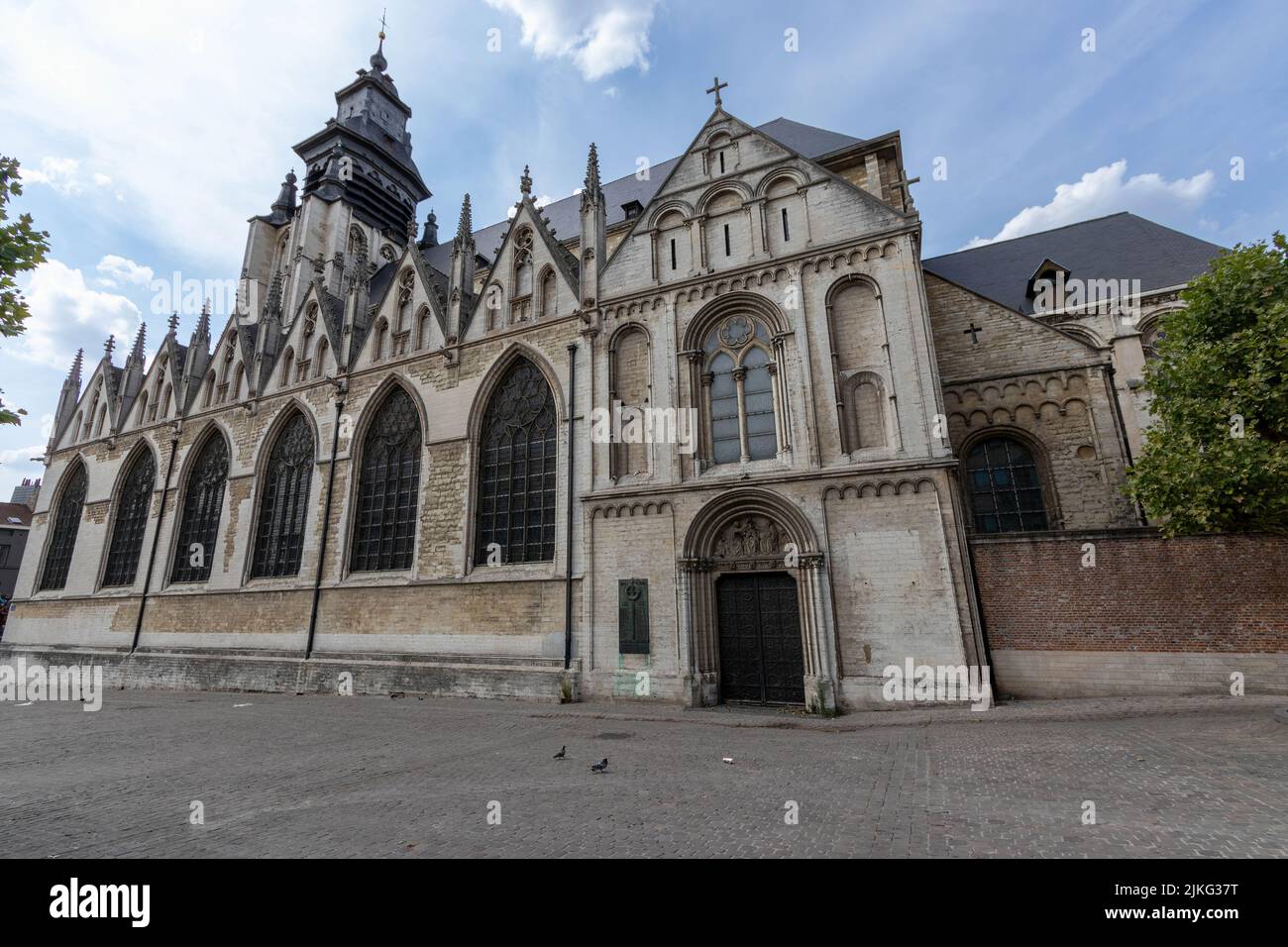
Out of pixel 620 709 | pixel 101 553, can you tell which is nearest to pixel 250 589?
pixel 101 553

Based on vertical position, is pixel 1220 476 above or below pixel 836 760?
above

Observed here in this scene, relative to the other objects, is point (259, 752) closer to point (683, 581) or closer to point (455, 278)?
point (683, 581)

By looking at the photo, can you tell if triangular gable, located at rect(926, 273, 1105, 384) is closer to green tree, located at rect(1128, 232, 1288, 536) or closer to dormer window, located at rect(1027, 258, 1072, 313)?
green tree, located at rect(1128, 232, 1288, 536)

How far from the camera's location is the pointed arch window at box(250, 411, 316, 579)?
19438 mm

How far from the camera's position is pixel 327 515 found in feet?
60.0

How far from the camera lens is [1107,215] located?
2203cm

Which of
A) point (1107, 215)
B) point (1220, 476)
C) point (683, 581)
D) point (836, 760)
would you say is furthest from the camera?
point (1107, 215)

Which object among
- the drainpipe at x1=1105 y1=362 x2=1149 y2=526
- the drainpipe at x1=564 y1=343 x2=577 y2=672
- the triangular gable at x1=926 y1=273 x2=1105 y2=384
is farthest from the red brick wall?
the drainpipe at x1=564 y1=343 x2=577 y2=672

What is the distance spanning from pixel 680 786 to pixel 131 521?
2981 cm

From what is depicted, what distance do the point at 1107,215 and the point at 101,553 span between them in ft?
143

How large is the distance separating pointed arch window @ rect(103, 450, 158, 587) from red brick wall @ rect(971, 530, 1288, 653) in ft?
101

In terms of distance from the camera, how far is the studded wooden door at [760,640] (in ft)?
38.5

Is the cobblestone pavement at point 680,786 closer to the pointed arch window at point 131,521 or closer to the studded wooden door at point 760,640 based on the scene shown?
the studded wooden door at point 760,640

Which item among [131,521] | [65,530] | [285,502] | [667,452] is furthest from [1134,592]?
[65,530]
